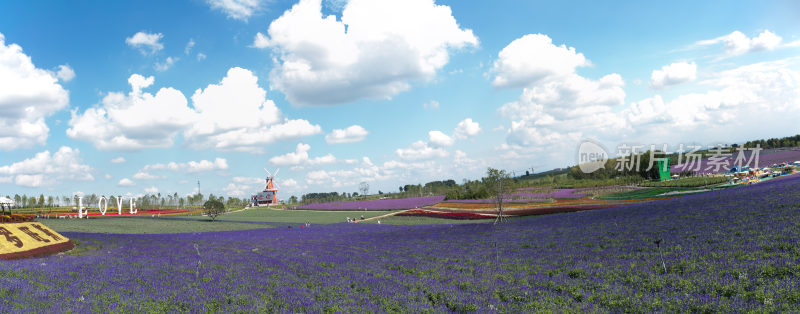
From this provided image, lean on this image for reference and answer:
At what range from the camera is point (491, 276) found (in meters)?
13.8

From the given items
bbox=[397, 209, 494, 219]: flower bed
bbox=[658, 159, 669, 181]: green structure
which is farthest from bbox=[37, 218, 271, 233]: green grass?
bbox=[658, 159, 669, 181]: green structure

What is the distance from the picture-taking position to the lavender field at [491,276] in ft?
32.3

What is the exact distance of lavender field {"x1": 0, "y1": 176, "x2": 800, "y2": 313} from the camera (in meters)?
9.86

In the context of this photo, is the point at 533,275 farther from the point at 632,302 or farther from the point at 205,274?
the point at 205,274

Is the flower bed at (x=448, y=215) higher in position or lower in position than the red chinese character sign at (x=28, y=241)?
lower

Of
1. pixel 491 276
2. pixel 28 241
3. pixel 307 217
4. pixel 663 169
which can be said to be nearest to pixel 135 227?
pixel 307 217

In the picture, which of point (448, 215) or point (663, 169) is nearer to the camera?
point (448, 215)

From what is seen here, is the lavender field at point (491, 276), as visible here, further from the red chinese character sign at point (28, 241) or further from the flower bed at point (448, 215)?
the flower bed at point (448, 215)

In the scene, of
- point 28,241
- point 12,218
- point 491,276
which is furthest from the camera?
point 12,218

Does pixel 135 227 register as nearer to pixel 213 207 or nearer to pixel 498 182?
pixel 213 207

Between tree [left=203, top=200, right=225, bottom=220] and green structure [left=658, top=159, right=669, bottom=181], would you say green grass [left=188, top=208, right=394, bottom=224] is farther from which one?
green structure [left=658, top=159, right=669, bottom=181]

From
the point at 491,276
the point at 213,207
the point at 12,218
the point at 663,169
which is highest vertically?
the point at 12,218

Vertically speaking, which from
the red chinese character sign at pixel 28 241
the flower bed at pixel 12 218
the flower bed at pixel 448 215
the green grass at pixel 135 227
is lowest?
the flower bed at pixel 448 215

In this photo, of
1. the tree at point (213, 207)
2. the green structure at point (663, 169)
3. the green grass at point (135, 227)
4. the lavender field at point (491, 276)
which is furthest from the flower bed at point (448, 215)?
the green structure at point (663, 169)
